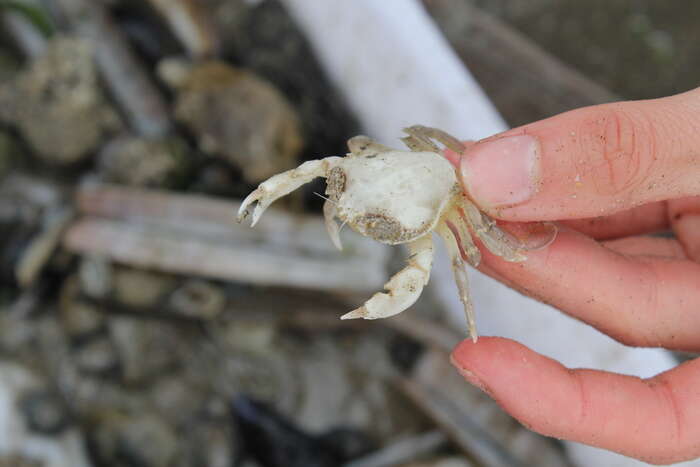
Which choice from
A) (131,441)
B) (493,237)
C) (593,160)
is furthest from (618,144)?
(131,441)

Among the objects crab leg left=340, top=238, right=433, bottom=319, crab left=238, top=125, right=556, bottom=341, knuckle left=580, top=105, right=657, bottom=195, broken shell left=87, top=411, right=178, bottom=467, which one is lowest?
broken shell left=87, top=411, right=178, bottom=467

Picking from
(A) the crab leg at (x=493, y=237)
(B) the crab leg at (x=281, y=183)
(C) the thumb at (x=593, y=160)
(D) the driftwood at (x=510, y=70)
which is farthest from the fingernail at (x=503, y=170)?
(D) the driftwood at (x=510, y=70)

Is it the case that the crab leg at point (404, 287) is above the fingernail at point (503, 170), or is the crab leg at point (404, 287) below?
below

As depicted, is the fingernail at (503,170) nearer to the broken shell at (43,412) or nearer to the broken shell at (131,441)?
the broken shell at (131,441)

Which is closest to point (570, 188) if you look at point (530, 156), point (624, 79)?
point (530, 156)

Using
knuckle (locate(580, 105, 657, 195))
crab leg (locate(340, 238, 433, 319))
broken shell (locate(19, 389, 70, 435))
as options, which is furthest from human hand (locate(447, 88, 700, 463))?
broken shell (locate(19, 389, 70, 435))

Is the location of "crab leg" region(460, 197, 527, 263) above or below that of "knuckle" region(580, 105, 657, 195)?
below

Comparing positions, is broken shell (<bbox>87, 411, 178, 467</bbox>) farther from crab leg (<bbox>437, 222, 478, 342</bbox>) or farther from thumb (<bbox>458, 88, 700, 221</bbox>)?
thumb (<bbox>458, 88, 700, 221</bbox>)
